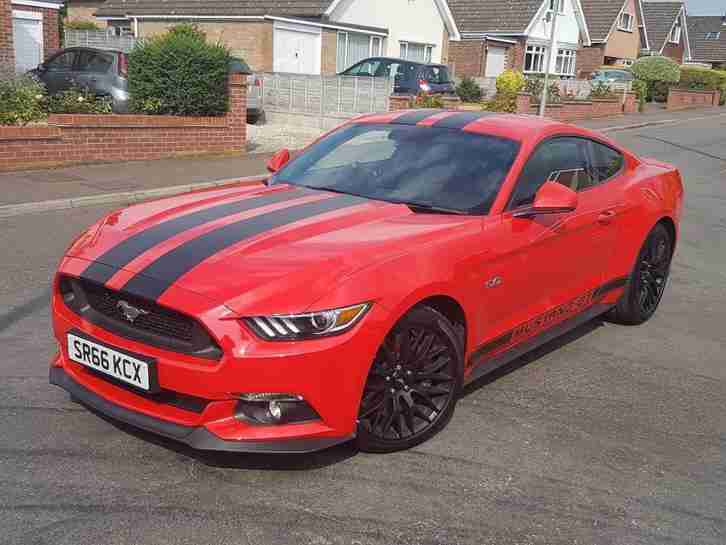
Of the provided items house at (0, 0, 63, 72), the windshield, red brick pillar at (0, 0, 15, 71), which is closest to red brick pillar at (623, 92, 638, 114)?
house at (0, 0, 63, 72)

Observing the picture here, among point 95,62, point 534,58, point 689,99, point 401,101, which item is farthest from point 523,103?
point 534,58

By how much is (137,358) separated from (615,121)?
27.3 metres

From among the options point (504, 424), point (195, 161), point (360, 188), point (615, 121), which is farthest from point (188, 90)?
point (615, 121)

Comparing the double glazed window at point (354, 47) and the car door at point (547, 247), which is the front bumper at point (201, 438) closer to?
the car door at point (547, 247)

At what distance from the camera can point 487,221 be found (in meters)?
4.29

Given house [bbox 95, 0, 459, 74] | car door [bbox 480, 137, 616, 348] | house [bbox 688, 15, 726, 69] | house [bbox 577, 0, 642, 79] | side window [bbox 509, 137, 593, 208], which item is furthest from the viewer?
house [bbox 688, 15, 726, 69]

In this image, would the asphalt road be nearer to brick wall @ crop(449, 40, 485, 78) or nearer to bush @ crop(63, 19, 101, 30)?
bush @ crop(63, 19, 101, 30)

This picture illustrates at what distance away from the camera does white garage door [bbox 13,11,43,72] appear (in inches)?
961

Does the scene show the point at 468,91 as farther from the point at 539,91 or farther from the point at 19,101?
the point at 19,101

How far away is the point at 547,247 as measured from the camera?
183 inches

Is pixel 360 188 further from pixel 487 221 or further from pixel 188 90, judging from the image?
pixel 188 90

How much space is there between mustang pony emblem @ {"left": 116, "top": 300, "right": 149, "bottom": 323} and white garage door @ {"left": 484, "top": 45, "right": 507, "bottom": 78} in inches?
1618

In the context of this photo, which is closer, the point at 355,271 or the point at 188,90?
the point at 355,271

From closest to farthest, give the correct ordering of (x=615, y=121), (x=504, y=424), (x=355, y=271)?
1. (x=355, y=271)
2. (x=504, y=424)
3. (x=615, y=121)
